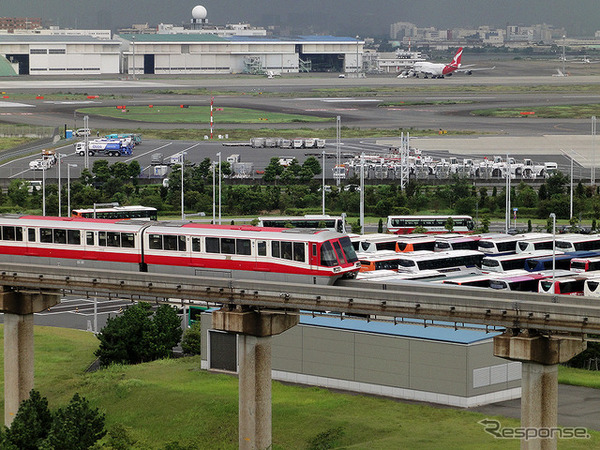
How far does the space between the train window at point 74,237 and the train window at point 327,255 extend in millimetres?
14115

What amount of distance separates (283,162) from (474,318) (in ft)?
285

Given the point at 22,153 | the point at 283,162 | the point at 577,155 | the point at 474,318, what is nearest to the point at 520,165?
the point at 577,155

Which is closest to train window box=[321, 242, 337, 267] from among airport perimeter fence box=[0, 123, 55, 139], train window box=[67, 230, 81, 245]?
train window box=[67, 230, 81, 245]

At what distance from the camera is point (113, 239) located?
180 feet

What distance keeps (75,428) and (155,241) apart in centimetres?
1200

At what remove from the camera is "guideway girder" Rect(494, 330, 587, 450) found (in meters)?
39.7

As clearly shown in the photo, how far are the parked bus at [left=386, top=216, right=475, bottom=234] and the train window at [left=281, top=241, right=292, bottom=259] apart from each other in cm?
4367

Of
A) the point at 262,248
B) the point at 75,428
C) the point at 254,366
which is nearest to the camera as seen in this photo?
the point at 75,428

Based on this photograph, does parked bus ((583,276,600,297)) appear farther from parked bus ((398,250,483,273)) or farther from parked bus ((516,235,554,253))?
parked bus ((516,235,554,253))

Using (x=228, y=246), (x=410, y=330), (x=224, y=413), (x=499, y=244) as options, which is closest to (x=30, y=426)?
(x=224, y=413)

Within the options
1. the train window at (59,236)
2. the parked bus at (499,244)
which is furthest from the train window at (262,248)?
the parked bus at (499,244)

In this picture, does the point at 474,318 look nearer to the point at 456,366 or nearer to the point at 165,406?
the point at 456,366

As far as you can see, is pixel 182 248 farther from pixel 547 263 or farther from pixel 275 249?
pixel 547 263

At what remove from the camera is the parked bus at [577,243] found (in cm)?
8012
